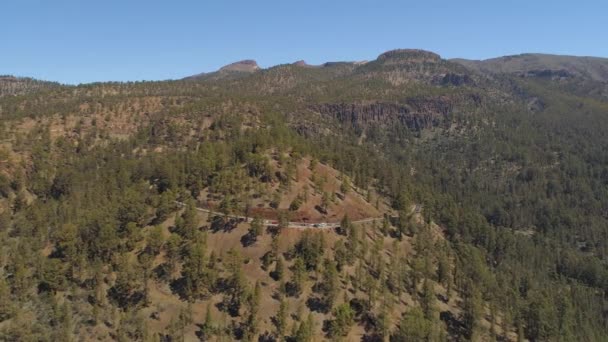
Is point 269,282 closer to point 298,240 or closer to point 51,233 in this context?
point 298,240

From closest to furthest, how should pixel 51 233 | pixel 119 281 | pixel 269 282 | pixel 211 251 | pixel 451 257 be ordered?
pixel 119 281 → pixel 269 282 → pixel 211 251 → pixel 51 233 → pixel 451 257

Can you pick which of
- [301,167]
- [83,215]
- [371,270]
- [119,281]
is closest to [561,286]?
[371,270]

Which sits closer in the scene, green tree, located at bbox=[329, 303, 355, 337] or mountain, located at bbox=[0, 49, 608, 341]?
green tree, located at bbox=[329, 303, 355, 337]

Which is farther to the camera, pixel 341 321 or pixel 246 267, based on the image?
pixel 246 267

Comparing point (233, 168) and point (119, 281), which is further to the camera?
point (233, 168)

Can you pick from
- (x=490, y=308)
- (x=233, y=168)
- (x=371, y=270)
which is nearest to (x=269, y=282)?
(x=371, y=270)

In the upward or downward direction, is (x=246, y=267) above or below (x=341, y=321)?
above

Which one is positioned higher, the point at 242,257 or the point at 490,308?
the point at 242,257

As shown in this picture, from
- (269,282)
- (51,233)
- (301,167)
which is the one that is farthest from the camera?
(301,167)

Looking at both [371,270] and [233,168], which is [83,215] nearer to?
[233,168]

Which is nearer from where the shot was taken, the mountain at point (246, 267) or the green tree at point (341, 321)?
the green tree at point (341, 321)

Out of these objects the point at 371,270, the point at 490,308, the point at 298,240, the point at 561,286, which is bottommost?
the point at 561,286
